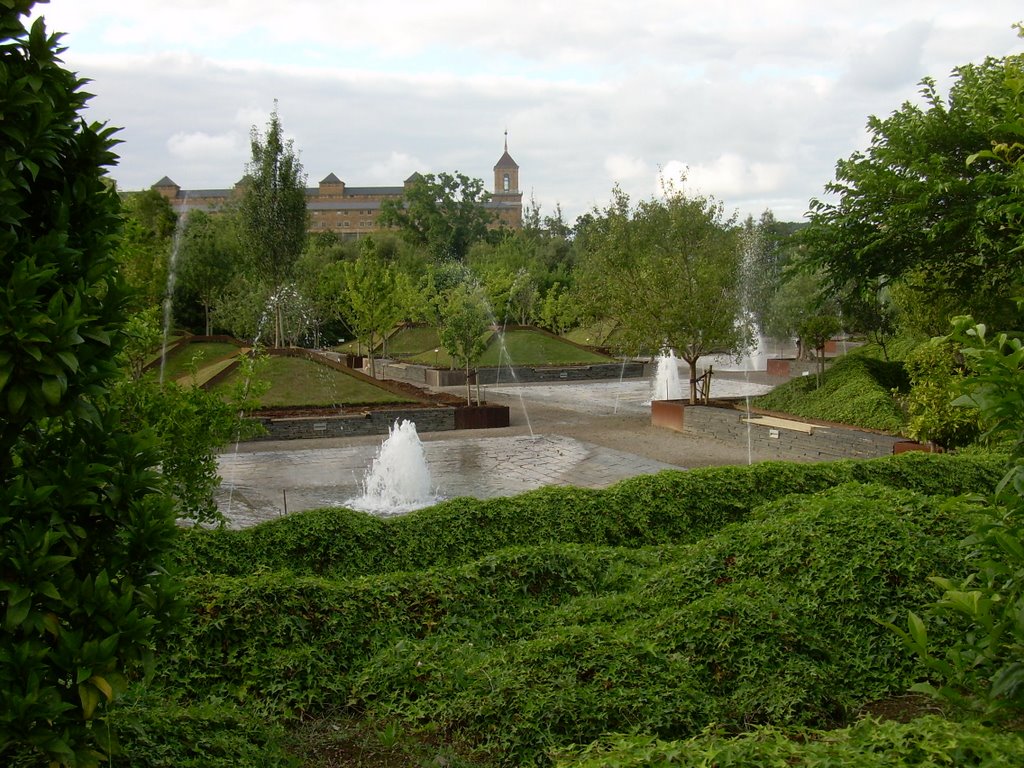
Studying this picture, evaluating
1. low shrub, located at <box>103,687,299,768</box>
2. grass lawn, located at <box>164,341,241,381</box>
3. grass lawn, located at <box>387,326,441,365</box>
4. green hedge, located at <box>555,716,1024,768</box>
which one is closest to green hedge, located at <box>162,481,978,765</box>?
low shrub, located at <box>103,687,299,768</box>

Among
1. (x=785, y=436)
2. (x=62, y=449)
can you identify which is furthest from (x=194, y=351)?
(x=62, y=449)

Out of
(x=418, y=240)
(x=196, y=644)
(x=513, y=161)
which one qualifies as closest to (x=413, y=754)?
(x=196, y=644)

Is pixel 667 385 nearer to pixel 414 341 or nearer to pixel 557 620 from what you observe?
pixel 414 341

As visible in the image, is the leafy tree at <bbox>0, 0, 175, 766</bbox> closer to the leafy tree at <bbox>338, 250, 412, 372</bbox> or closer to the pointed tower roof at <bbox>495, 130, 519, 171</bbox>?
the leafy tree at <bbox>338, 250, 412, 372</bbox>

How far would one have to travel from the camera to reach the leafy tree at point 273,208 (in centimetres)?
3231

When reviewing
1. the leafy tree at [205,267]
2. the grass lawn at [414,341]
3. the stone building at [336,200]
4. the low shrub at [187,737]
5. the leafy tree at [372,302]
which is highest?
the stone building at [336,200]

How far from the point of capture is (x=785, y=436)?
1584 centimetres

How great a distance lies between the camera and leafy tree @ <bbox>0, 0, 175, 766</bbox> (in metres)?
2.73

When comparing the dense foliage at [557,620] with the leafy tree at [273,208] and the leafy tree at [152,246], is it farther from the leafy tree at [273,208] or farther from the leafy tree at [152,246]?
the leafy tree at [273,208]

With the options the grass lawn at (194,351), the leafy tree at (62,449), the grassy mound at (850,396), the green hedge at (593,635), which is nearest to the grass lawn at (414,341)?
the grass lawn at (194,351)

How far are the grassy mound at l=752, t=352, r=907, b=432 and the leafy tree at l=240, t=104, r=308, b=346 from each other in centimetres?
1973

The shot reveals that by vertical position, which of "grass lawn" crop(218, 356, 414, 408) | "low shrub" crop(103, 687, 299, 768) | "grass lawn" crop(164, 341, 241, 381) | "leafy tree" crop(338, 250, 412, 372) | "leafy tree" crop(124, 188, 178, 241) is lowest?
"low shrub" crop(103, 687, 299, 768)

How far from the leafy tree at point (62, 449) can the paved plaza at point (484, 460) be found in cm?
766

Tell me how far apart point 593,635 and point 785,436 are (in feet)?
39.0
